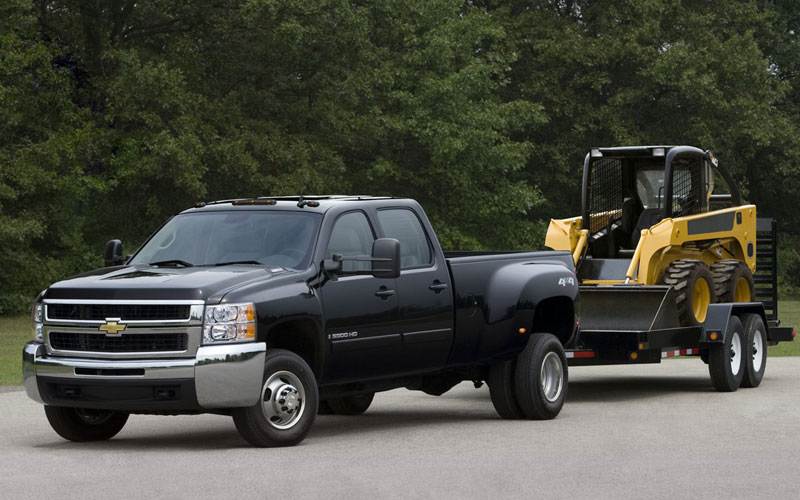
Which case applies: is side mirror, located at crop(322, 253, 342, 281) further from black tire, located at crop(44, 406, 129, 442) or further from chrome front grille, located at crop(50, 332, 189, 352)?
black tire, located at crop(44, 406, 129, 442)

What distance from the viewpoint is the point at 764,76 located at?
47.7 meters

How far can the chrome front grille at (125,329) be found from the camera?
36.6 ft

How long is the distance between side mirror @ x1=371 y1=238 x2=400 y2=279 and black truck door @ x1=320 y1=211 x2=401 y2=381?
311 mm

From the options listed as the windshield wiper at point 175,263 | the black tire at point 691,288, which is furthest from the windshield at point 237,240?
the black tire at point 691,288

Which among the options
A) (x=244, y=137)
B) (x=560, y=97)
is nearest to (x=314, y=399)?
(x=244, y=137)

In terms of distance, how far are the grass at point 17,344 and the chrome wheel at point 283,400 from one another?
8211 millimetres

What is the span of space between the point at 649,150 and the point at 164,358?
8935 mm

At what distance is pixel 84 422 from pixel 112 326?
141 centimetres

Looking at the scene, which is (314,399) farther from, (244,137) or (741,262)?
(244,137)

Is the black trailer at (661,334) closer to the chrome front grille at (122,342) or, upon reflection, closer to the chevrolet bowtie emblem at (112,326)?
the chrome front grille at (122,342)

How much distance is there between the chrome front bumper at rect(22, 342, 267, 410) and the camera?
11070 mm

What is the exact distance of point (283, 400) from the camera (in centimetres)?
1159

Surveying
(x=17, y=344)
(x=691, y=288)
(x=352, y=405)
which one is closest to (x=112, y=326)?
(x=352, y=405)

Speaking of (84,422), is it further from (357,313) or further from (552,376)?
(552,376)
